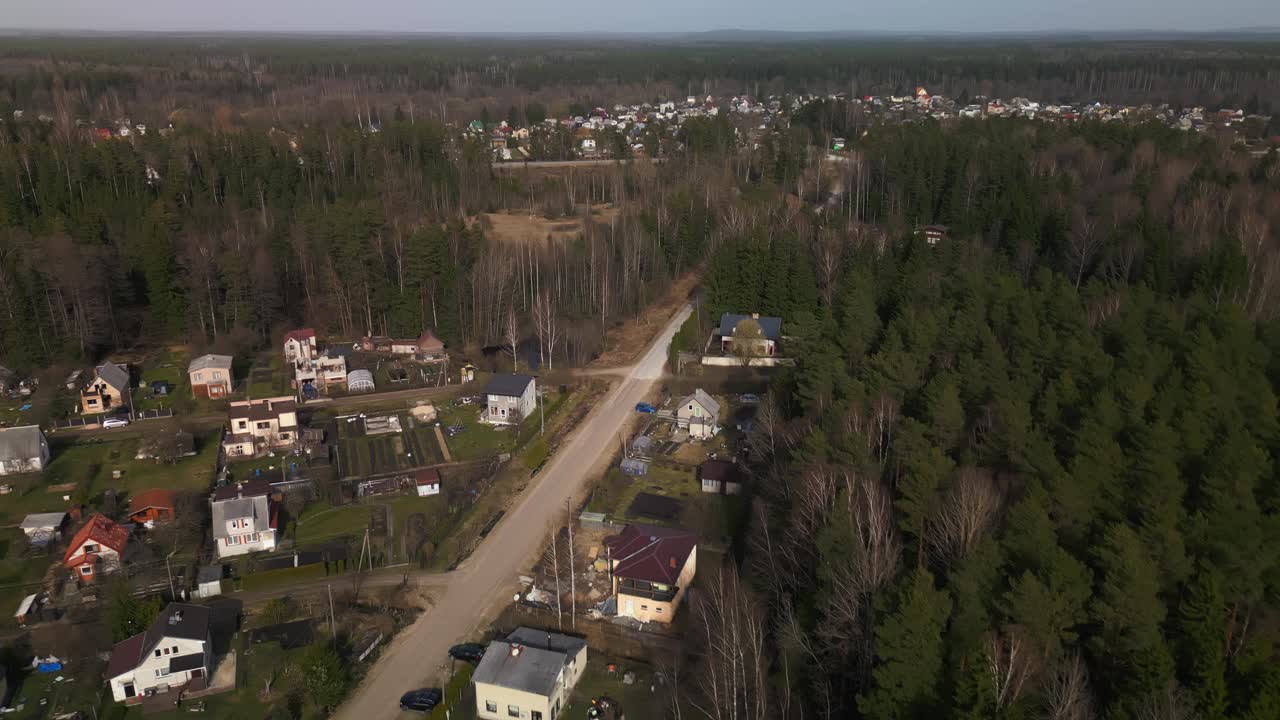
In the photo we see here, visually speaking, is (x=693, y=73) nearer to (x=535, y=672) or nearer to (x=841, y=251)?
(x=841, y=251)

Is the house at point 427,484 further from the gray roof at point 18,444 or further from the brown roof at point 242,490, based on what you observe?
the gray roof at point 18,444

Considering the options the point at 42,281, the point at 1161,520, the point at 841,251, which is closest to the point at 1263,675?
the point at 1161,520

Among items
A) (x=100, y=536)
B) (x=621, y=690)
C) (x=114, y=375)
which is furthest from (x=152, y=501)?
(x=621, y=690)

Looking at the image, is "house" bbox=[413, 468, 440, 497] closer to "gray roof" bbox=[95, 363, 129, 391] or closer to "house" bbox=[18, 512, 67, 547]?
"house" bbox=[18, 512, 67, 547]

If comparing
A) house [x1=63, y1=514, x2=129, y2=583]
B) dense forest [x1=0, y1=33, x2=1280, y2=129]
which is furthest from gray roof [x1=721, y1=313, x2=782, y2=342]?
dense forest [x1=0, y1=33, x2=1280, y2=129]

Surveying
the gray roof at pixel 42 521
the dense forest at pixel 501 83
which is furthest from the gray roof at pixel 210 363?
the dense forest at pixel 501 83
